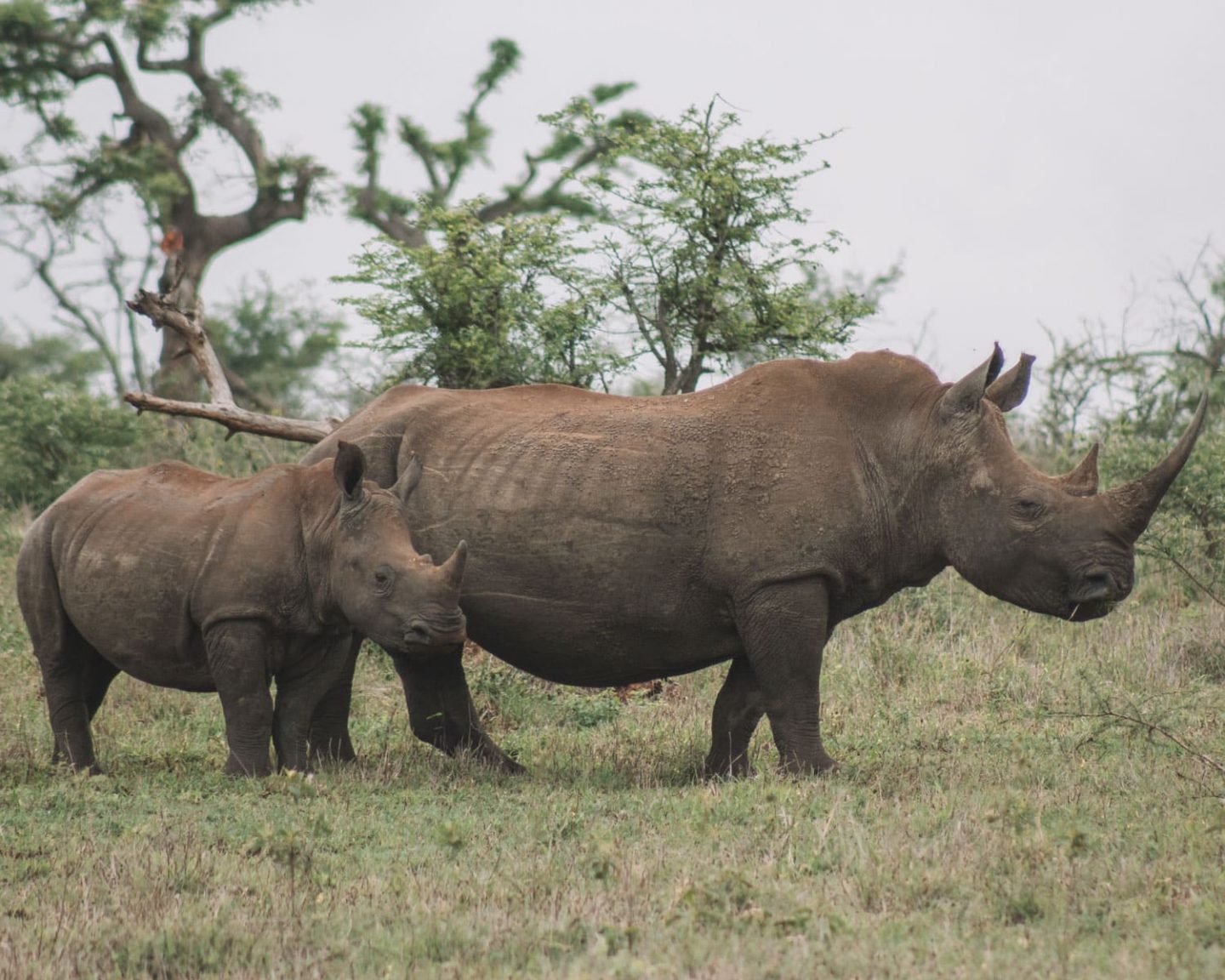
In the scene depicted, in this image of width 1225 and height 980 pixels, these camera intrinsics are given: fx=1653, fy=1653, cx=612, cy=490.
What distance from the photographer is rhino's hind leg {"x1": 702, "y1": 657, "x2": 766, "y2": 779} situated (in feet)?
28.5

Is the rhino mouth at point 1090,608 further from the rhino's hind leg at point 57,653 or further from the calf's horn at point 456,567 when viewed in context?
the rhino's hind leg at point 57,653

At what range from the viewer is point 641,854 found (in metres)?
6.34

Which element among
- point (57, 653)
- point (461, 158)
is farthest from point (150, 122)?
point (57, 653)

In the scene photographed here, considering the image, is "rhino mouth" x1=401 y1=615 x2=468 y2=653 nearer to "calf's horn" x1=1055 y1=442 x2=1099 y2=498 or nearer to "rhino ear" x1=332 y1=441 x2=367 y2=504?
"rhino ear" x1=332 y1=441 x2=367 y2=504

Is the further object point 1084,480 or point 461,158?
point 461,158

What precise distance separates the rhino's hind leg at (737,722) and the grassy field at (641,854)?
142 mm

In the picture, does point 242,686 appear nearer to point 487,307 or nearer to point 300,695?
point 300,695

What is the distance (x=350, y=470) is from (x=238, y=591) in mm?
832

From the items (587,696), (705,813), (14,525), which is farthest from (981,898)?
(14,525)

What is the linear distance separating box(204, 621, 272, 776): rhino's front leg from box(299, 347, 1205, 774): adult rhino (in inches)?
40.8

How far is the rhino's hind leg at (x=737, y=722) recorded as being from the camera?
8.68 m

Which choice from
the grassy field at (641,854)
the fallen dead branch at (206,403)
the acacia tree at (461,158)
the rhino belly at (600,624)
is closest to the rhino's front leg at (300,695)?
the grassy field at (641,854)

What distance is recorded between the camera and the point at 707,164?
14242 millimetres

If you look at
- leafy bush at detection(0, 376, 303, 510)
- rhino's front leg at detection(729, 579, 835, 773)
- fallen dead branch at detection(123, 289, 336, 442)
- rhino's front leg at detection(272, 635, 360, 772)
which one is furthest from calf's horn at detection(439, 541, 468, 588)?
leafy bush at detection(0, 376, 303, 510)
